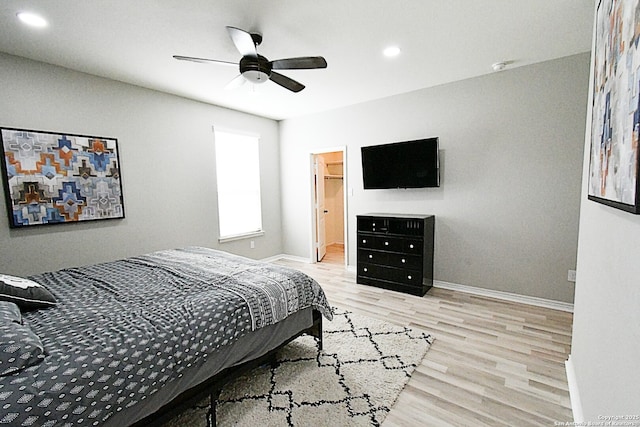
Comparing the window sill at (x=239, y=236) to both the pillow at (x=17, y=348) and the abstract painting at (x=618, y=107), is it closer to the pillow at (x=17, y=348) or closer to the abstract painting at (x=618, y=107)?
the pillow at (x=17, y=348)

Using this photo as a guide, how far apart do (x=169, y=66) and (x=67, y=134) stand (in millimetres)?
1318

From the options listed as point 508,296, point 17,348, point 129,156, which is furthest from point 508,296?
point 129,156

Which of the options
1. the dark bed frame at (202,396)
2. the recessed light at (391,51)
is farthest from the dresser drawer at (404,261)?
the recessed light at (391,51)

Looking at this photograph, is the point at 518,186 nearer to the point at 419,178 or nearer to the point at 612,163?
the point at 419,178

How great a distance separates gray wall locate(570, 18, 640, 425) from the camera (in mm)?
844

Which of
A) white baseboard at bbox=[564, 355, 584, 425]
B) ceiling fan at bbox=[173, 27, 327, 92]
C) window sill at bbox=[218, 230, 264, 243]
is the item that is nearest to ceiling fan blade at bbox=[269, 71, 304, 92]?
ceiling fan at bbox=[173, 27, 327, 92]

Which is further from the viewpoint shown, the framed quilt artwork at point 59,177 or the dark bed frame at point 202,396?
the framed quilt artwork at point 59,177

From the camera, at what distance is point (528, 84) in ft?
10.3

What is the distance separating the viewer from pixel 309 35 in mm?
2457

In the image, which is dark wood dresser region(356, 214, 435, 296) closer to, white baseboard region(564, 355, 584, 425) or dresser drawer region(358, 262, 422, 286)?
dresser drawer region(358, 262, 422, 286)

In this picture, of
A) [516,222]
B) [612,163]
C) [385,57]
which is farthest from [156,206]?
[516,222]

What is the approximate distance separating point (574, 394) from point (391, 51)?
3.03 m

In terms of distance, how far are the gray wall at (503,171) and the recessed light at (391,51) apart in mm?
1221

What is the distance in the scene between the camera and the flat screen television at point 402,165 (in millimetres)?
3732
